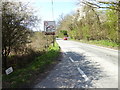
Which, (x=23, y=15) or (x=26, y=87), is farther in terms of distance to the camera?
(x=23, y=15)

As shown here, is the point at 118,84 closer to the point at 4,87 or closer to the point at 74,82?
the point at 74,82

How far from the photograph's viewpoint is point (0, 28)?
7945mm

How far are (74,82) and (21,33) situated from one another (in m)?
5.28

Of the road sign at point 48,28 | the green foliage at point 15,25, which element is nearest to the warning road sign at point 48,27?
the road sign at point 48,28

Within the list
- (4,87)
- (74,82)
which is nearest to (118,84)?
(74,82)

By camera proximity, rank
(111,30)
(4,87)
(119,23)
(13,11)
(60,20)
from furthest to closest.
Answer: (60,20), (111,30), (119,23), (13,11), (4,87)

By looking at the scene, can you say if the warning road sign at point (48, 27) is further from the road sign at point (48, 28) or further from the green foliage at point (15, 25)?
the green foliage at point (15, 25)

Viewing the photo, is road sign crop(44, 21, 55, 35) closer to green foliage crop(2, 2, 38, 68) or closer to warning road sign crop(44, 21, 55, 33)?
warning road sign crop(44, 21, 55, 33)

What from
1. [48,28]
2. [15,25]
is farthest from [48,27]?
[15,25]

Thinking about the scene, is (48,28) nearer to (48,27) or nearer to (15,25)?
(48,27)

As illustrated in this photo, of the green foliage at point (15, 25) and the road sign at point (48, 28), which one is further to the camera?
the road sign at point (48, 28)

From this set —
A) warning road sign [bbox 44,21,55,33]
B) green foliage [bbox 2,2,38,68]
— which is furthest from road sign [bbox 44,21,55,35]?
green foliage [bbox 2,2,38,68]

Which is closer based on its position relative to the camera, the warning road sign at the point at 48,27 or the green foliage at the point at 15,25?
the green foliage at the point at 15,25

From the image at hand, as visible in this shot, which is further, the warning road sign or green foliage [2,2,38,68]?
the warning road sign
